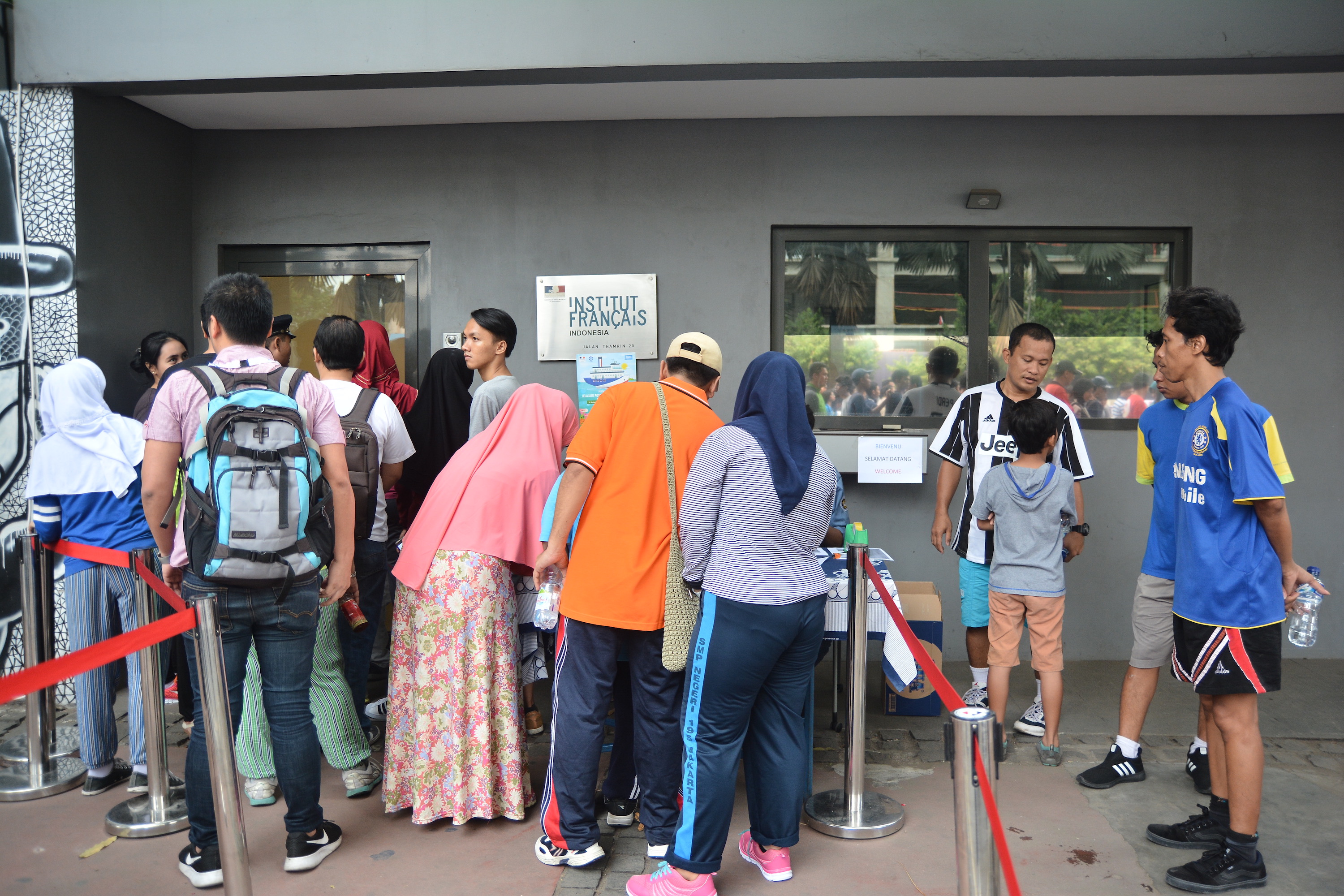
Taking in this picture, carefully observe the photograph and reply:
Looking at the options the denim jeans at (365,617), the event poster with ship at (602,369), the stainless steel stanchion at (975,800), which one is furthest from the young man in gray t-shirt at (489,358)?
the stainless steel stanchion at (975,800)

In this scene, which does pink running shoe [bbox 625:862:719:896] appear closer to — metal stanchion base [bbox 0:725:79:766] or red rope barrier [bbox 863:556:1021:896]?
red rope barrier [bbox 863:556:1021:896]

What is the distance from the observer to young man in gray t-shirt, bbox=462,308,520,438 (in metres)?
4.06

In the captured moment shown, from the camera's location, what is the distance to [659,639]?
3154 mm

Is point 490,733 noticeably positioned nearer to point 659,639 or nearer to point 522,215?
point 659,639

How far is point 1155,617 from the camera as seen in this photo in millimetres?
3801

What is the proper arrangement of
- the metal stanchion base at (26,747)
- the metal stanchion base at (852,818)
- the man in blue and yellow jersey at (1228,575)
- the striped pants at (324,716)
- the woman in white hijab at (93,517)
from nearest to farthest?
the man in blue and yellow jersey at (1228,575)
the metal stanchion base at (852,818)
the striped pants at (324,716)
the woman in white hijab at (93,517)
the metal stanchion base at (26,747)

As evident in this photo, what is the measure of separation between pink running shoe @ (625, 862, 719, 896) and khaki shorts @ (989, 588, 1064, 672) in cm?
186

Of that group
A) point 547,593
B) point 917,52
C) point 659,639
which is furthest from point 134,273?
point 917,52

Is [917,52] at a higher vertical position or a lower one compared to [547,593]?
higher

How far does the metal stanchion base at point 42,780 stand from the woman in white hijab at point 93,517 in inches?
4.6

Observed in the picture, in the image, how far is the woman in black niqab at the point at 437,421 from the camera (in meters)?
4.63

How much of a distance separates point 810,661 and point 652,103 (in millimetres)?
3639

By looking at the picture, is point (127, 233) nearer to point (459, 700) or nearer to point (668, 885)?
point (459, 700)

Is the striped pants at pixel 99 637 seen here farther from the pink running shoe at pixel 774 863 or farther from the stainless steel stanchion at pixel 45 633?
the pink running shoe at pixel 774 863
